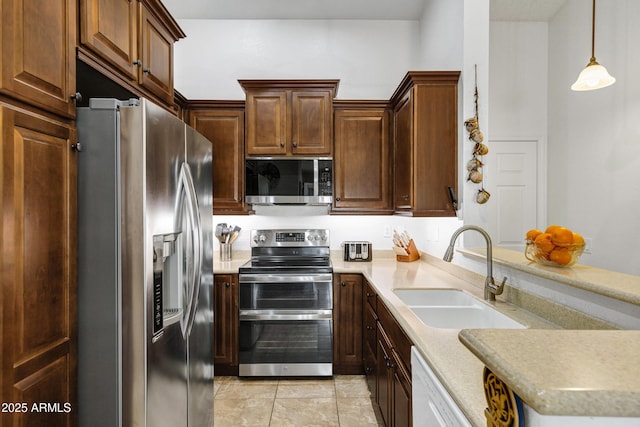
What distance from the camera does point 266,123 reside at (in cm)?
308

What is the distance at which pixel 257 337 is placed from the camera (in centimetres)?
288

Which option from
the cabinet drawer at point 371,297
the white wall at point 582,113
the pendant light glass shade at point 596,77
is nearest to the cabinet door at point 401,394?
the cabinet drawer at point 371,297

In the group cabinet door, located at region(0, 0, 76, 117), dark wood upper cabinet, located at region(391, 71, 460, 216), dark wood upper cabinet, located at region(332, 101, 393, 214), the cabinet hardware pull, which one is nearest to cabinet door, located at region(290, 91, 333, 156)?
dark wood upper cabinet, located at region(332, 101, 393, 214)

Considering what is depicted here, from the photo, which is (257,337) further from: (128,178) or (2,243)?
(2,243)

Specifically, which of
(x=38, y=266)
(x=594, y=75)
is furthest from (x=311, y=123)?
(x=38, y=266)

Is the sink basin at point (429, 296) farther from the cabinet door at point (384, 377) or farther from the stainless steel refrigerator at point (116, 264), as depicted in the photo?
the stainless steel refrigerator at point (116, 264)

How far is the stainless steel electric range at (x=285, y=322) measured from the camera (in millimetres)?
2869

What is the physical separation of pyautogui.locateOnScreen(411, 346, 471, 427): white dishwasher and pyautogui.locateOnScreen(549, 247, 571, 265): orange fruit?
696mm

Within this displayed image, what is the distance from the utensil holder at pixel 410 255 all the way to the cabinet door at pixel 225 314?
1456mm

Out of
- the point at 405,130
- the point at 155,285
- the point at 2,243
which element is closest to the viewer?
the point at 2,243

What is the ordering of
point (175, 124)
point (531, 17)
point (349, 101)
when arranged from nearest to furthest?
point (175, 124), point (531, 17), point (349, 101)

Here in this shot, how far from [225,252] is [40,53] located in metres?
2.38

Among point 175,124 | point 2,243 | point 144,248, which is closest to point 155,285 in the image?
point 144,248

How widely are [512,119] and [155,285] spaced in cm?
234
